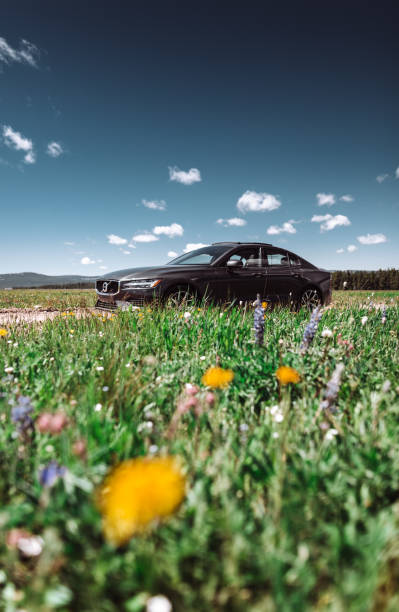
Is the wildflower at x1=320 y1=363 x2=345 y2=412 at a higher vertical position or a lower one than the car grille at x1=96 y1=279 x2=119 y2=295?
lower

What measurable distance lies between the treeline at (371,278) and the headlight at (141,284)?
35.9 m

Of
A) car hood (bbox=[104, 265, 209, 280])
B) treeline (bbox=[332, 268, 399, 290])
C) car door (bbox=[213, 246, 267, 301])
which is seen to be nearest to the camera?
car hood (bbox=[104, 265, 209, 280])

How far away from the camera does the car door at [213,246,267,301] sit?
629 cm

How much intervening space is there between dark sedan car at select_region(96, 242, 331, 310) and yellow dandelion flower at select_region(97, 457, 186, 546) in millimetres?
3943

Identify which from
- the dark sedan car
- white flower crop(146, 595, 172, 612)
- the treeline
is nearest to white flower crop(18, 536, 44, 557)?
white flower crop(146, 595, 172, 612)

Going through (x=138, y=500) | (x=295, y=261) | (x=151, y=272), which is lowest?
(x=138, y=500)

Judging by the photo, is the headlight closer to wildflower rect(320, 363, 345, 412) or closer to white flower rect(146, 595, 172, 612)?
wildflower rect(320, 363, 345, 412)

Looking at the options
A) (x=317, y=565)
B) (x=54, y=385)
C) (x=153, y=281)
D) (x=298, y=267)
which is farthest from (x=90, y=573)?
(x=298, y=267)

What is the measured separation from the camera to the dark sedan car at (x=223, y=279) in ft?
18.2

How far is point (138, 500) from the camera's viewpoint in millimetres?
731

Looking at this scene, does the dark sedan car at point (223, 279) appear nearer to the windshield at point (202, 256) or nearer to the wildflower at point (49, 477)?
the windshield at point (202, 256)

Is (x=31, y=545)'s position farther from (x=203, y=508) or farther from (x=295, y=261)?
(x=295, y=261)

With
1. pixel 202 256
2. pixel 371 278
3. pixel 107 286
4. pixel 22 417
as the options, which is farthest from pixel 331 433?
pixel 371 278

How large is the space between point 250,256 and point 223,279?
1.28 metres
